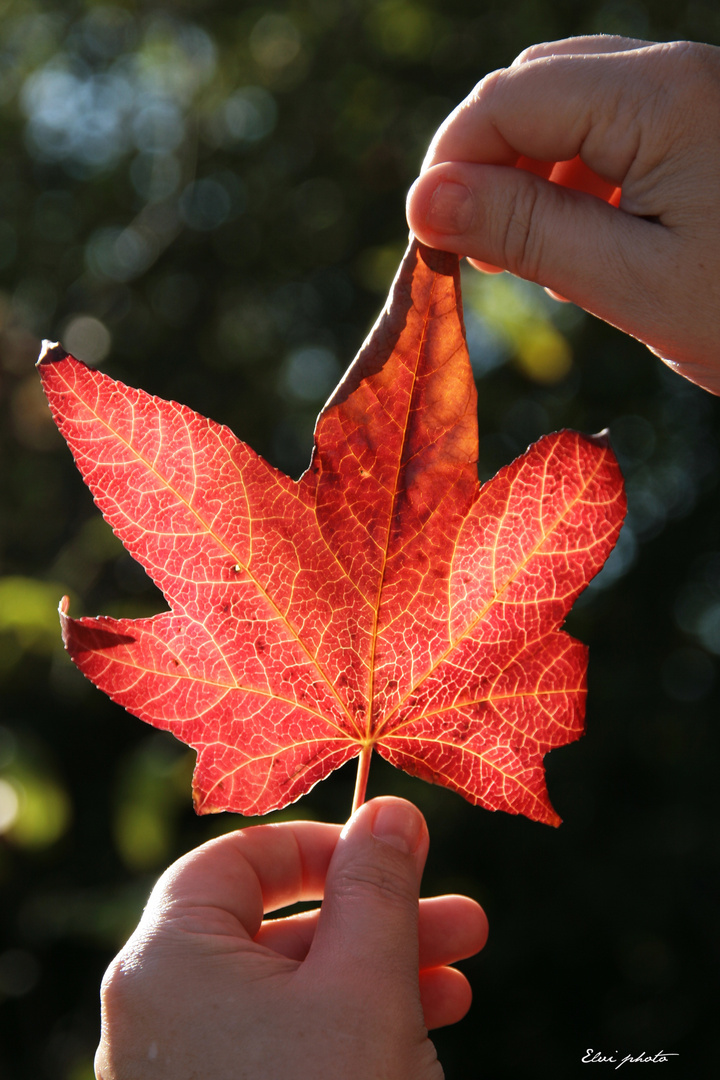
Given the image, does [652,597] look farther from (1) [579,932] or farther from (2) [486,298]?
(2) [486,298]

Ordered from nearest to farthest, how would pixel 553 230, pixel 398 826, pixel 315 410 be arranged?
pixel 398 826 → pixel 553 230 → pixel 315 410

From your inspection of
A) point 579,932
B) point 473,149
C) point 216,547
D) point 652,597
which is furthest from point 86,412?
point 652,597

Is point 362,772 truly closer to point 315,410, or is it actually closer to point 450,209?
point 450,209

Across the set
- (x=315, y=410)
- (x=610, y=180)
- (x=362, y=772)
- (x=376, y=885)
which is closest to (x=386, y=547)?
(x=362, y=772)

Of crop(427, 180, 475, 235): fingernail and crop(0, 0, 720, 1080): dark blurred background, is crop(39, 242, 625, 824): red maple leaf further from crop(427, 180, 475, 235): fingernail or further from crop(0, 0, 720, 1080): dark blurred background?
crop(0, 0, 720, 1080): dark blurred background

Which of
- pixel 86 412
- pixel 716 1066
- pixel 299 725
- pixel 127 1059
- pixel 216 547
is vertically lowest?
pixel 716 1066

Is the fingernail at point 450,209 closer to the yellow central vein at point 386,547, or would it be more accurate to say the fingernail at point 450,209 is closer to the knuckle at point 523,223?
the knuckle at point 523,223
